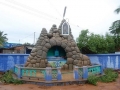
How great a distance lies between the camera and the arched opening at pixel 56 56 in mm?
13929

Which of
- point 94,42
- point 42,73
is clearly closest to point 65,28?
point 94,42

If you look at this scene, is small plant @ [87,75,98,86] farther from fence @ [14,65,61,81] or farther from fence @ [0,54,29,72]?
fence @ [0,54,29,72]

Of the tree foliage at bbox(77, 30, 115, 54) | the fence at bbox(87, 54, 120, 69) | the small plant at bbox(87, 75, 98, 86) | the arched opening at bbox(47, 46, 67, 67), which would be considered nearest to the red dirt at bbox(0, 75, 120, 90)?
the small plant at bbox(87, 75, 98, 86)

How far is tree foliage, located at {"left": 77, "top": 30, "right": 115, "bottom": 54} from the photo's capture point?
1702cm

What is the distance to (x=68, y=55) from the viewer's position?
13930 millimetres

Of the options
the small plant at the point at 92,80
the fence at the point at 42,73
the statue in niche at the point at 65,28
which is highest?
the statue in niche at the point at 65,28

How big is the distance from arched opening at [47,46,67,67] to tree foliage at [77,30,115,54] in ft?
11.2

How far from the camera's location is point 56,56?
14594 millimetres

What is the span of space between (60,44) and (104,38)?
614 cm

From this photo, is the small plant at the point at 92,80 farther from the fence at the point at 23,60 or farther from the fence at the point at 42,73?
the fence at the point at 23,60

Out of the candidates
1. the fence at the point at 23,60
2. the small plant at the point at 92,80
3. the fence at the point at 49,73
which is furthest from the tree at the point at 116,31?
the small plant at the point at 92,80

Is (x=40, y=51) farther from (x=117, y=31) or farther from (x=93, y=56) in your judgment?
(x=117, y=31)

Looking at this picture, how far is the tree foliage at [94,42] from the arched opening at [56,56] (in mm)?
3406

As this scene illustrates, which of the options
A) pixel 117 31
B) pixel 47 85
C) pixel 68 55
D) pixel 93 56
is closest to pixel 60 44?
pixel 68 55
